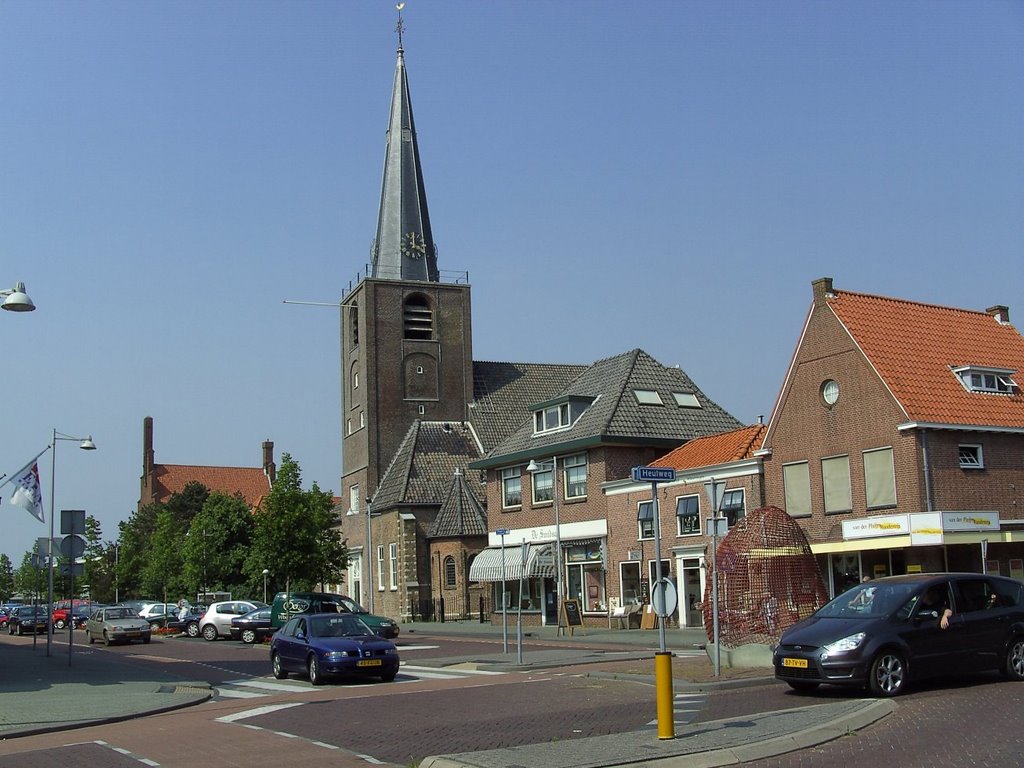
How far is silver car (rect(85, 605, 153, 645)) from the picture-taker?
138ft

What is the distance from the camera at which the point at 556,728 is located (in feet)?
44.9

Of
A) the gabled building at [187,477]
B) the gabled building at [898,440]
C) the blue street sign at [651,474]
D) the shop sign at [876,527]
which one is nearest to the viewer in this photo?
the blue street sign at [651,474]

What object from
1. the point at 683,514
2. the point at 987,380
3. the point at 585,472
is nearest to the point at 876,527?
the point at 987,380

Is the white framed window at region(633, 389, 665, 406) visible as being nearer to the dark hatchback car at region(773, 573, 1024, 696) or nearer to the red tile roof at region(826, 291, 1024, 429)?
the red tile roof at region(826, 291, 1024, 429)

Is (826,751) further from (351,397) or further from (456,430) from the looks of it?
(351,397)

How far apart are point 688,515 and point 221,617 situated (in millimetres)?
18529

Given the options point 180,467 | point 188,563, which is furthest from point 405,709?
point 180,467

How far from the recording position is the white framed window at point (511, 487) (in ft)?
161

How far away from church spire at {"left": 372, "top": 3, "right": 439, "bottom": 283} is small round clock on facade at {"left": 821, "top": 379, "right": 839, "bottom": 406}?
38171mm

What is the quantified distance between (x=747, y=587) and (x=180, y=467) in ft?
370

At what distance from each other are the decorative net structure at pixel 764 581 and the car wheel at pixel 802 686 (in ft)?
12.0

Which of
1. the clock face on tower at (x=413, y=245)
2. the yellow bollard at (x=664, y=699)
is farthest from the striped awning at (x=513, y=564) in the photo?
the yellow bollard at (x=664, y=699)

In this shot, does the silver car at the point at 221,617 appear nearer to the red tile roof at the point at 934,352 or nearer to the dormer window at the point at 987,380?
the red tile roof at the point at 934,352

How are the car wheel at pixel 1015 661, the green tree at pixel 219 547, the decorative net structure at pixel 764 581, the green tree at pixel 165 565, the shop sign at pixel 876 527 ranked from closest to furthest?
the car wheel at pixel 1015 661
the decorative net structure at pixel 764 581
the shop sign at pixel 876 527
the green tree at pixel 219 547
the green tree at pixel 165 565
